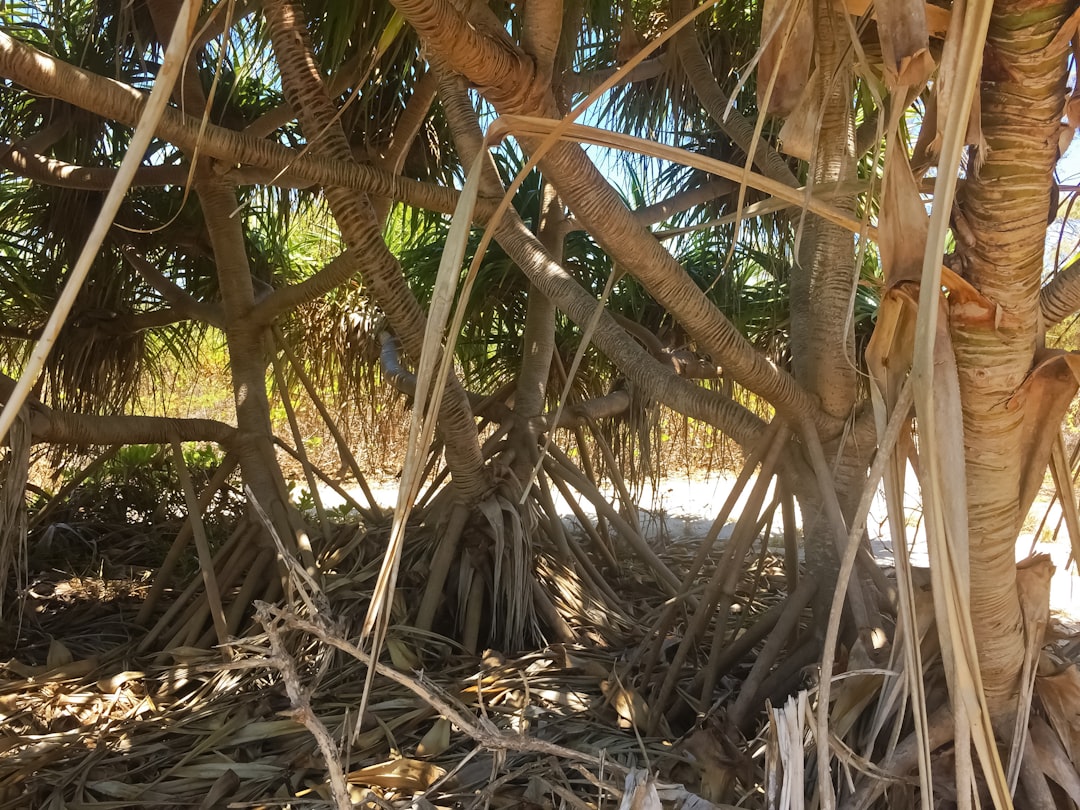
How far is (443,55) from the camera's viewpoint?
1.03m

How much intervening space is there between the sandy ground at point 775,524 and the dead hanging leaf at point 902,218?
3.20 ft

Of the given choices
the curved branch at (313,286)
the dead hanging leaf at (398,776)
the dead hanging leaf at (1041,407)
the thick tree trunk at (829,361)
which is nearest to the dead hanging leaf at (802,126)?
the dead hanging leaf at (1041,407)

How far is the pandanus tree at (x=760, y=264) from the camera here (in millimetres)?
557

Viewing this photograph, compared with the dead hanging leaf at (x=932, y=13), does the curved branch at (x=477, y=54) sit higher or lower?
higher

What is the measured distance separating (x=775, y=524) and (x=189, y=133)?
4485 mm

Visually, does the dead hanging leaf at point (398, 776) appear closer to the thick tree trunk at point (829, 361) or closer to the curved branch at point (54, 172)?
the thick tree trunk at point (829, 361)

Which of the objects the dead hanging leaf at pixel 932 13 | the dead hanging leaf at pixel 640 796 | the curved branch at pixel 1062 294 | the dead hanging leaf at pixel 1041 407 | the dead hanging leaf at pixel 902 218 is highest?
the dead hanging leaf at pixel 932 13

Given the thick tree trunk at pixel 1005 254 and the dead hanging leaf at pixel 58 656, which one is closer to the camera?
the thick tree trunk at pixel 1005 254

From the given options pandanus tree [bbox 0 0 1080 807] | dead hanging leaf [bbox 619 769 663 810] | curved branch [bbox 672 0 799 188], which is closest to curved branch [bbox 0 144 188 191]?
pandanus tree [bbox 0 0 1080 807]

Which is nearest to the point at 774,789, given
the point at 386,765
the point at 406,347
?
the point at 386,765

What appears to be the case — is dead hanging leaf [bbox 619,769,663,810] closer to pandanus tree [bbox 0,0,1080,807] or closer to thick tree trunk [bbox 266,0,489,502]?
pandanus tree [bbox 0,0,1080,807]

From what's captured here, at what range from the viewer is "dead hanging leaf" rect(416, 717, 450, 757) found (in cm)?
137

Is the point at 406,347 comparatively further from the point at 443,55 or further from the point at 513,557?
the point at 443,55

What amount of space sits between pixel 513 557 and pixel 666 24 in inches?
70.7
